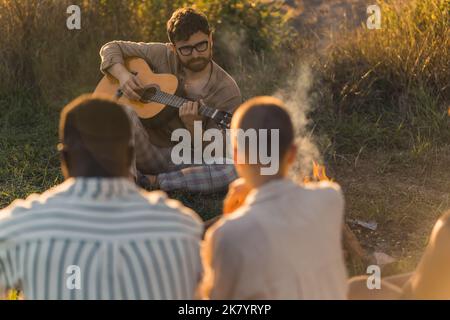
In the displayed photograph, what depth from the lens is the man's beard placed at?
538cm

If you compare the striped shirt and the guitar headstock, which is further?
the guitar headstock

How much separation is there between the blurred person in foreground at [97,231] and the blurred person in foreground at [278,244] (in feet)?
0.42

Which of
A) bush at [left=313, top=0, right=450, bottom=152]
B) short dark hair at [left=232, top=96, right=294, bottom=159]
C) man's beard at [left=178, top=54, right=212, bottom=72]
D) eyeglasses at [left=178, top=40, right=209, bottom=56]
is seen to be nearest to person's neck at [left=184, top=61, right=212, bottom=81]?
man's beard at [left=178, top=54, right=212, bottom=72]

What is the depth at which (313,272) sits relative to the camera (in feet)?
8.57

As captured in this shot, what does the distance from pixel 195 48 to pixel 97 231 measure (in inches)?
122

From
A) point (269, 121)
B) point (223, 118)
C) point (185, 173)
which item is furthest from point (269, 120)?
point (185, 173)

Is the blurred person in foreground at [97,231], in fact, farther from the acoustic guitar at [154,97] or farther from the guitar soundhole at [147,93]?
the guitar soundhole at [147,93]

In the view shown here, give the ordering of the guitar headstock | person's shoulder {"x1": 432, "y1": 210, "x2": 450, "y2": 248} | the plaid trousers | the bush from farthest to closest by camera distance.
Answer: the bush, the plaid trousers, the guitar headstock, person's shoulder {"x1": 432, "y1": 210, "x2": 450, "y2": 248}

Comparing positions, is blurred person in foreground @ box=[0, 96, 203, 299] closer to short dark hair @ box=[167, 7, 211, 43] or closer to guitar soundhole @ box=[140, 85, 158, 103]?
short dark hair @ box=[167, 7, 211, 43]

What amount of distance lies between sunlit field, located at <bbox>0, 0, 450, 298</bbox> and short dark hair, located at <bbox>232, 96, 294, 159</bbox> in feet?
6.14

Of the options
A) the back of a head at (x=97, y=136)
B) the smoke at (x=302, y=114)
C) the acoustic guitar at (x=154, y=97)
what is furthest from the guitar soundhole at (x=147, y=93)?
the back of a head at (x=97, y=136)
